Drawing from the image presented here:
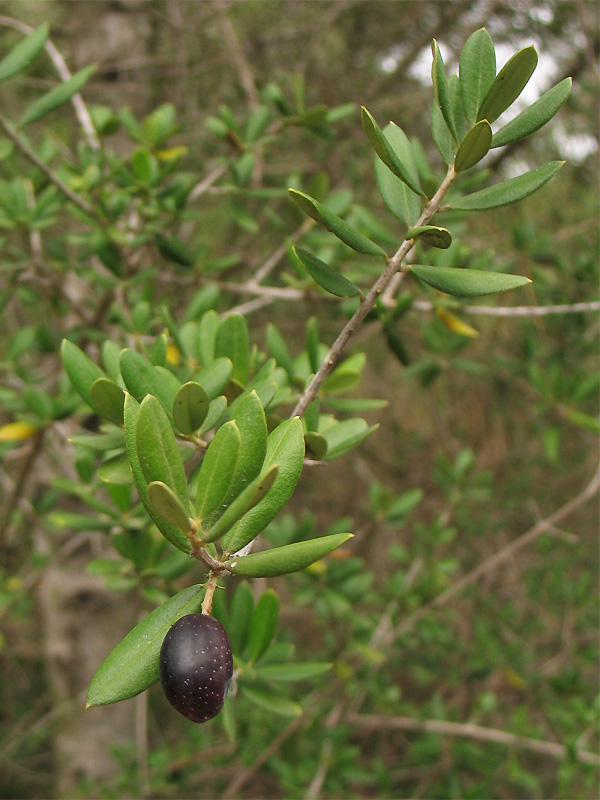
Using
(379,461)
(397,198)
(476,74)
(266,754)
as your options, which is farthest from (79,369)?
(379,461)

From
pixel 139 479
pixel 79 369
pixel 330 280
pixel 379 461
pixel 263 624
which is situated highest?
pixel 330 280

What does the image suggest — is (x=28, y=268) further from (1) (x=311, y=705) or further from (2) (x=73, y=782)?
(2) (x=73, y=782)

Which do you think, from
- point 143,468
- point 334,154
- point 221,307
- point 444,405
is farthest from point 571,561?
point 143,468

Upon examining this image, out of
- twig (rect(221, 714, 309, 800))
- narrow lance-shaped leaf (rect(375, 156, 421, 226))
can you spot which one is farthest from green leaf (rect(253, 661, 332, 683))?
twig (rect(221, 714, 309, 800))

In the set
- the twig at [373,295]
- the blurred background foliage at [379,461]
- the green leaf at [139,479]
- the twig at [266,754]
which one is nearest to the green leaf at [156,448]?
the green leaf at [139,479]

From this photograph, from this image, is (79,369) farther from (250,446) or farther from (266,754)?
(266,754)

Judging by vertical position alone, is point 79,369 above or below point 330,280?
below

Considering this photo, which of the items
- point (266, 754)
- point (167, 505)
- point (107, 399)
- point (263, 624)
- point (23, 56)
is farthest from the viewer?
point (266, 754)

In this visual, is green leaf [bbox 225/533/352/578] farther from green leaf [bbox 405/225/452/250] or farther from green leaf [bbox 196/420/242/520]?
green leaf [bbox 405/225/452/250]
